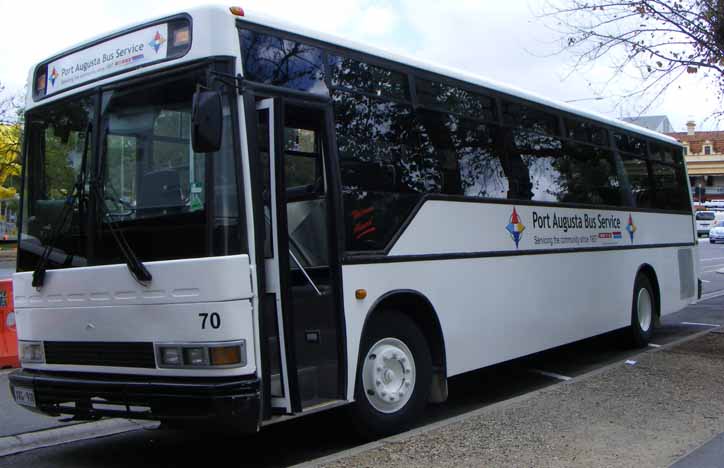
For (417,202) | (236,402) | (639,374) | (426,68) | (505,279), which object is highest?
(426,68)

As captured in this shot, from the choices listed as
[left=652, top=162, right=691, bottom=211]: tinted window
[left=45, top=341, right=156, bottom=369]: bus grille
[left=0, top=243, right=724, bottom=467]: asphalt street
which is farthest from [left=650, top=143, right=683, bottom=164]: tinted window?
[left=45, top=341, right=156, bottom=369]: bus grille

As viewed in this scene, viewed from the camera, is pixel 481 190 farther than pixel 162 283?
Yes

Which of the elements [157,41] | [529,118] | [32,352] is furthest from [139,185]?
[529,118]

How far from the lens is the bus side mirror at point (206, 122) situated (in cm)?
506

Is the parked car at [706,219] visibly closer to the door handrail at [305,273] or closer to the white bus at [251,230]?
the white bus at [251,230]

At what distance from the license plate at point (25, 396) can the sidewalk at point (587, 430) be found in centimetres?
249

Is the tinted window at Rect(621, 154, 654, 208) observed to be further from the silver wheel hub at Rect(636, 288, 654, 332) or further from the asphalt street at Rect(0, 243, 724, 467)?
the asphalt street at Rect(0, 243, 724, 467)

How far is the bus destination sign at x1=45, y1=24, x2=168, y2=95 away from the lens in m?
5.71

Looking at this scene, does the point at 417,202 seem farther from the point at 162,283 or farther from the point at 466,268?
the point at 162,283

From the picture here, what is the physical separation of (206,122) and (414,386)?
3167mm

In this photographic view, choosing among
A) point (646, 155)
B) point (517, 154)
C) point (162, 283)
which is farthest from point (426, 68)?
point (646, 155)

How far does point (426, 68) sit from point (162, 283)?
11.9ft

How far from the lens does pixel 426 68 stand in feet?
25.1

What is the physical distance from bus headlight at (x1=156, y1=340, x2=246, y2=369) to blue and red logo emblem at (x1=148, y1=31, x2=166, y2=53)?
85.8 inches
